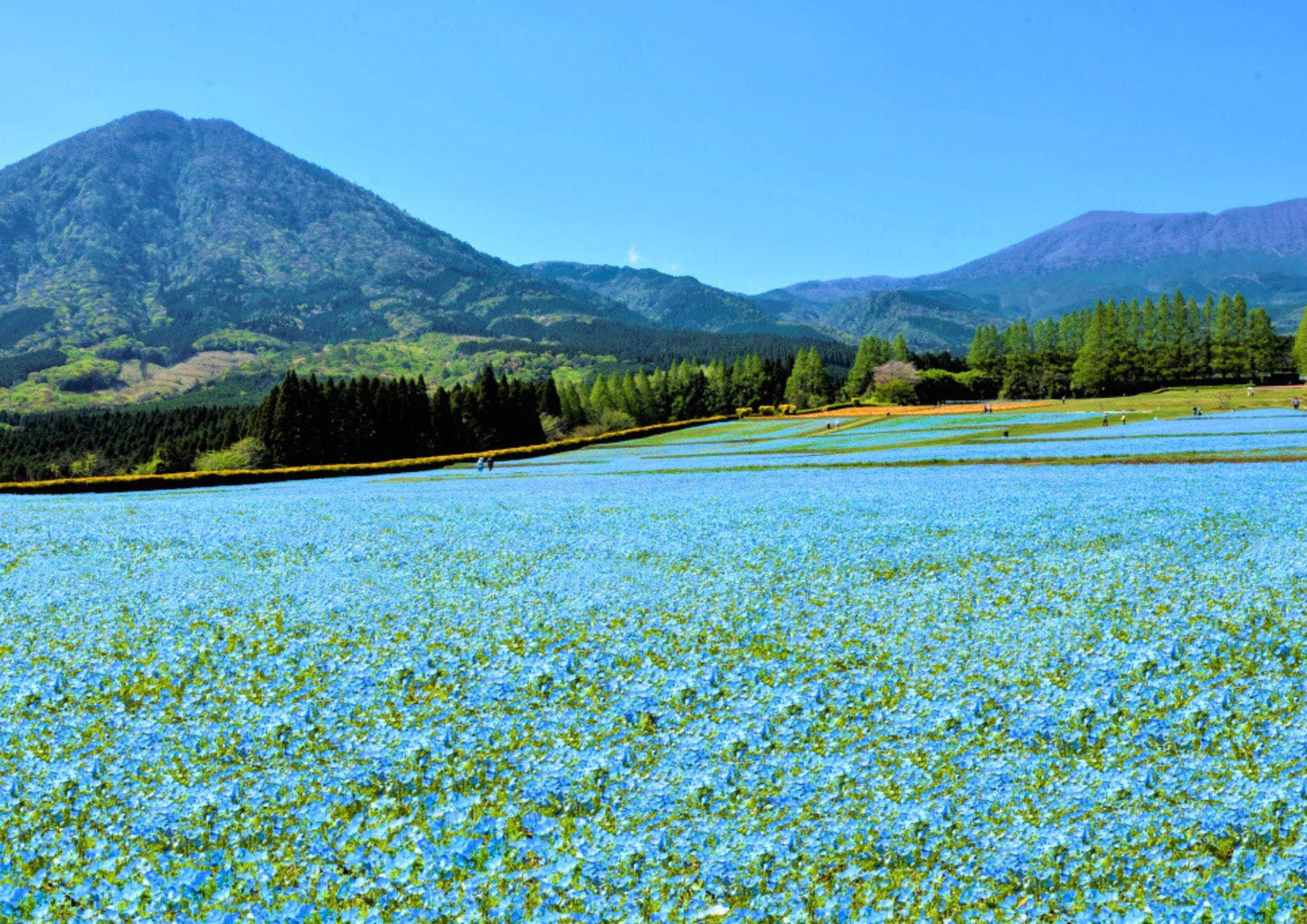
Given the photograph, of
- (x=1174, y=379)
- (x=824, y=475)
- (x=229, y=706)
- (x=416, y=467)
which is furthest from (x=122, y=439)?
(x=1174, y=379)

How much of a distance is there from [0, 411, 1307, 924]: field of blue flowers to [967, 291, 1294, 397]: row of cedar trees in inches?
5368

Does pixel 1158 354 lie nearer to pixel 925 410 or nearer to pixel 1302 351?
pixel 1302 351

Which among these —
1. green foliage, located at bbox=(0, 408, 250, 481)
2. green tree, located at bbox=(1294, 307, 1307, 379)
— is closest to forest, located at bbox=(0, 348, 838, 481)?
green foliage, located at bbox=(0, 408, 250, 481)

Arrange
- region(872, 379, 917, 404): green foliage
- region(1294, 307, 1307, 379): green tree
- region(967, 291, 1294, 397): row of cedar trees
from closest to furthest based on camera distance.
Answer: region(872, 379, 917, 404): green foliage < region(1294, 307, 1307, 379): green tree < region(967, 291, 1294, 397): row of cedar trees

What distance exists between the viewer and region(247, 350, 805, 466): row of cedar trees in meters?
86.7

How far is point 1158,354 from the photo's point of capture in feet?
458

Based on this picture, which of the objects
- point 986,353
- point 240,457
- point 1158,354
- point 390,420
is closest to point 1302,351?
point 1158,354

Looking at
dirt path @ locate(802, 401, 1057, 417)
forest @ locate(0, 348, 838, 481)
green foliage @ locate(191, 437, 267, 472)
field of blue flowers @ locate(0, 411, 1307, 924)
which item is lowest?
field of blue flowers @ locate(0, 411, 1307, 924)

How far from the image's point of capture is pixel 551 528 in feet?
75.4

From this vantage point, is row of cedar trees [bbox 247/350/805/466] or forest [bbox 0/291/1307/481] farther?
forest [bbox 0/291/1307/481]

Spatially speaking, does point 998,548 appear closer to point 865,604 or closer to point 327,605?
point 865,604

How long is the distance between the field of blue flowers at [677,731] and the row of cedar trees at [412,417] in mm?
71520

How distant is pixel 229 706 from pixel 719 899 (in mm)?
7127

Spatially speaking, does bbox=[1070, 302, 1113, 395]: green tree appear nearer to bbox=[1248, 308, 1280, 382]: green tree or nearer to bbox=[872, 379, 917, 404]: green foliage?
bbox=[1248, 308, 1280, 382]: green tree
